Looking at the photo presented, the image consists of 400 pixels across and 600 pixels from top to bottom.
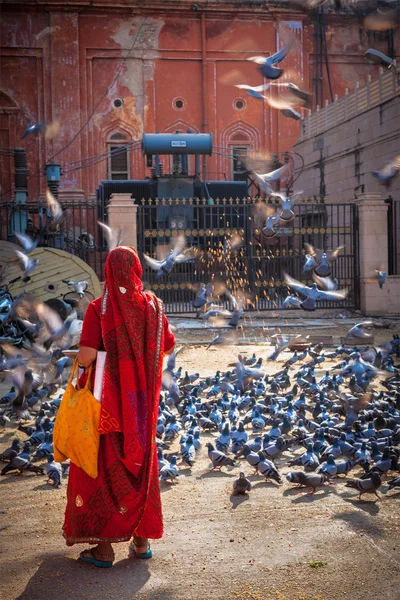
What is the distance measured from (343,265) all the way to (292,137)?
9.83 meters

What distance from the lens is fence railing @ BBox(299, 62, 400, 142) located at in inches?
758

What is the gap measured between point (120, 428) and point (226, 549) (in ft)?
3.34

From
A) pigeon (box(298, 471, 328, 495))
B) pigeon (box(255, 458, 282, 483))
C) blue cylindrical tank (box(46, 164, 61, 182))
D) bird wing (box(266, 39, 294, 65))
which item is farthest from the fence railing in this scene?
pigeon (box(298, 471, 328, 495))

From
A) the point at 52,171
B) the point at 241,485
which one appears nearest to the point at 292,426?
the point at 241,485

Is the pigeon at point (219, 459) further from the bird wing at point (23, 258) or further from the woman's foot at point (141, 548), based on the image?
the bird wing at point (23, 258)

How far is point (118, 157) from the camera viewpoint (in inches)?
975

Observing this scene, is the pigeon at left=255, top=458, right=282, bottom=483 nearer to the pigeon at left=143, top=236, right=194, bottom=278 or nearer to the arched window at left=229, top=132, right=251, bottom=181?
the pigeon at left=143, top=236, right=194, bottom=278

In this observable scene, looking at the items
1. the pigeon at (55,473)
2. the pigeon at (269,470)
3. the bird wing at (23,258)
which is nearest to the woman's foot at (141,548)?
the pigeon at (55,473)

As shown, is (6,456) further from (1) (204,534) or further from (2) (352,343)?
(2) (352,343)

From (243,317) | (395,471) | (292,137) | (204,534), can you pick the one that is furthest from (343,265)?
(204,534)

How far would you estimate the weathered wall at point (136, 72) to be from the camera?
23.9 meters

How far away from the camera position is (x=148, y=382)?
12.8 ft

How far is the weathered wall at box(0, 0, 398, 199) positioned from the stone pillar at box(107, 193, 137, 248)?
326 inches

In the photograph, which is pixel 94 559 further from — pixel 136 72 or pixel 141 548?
pixel 136 72
